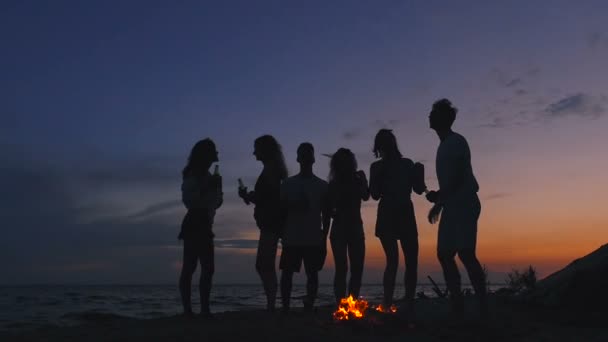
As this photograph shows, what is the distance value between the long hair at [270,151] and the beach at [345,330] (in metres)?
1.91

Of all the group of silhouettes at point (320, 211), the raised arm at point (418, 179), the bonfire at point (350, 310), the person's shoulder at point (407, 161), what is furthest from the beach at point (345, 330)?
the person's shoulder at point (407, 161)

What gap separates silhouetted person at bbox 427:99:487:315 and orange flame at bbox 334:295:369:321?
1.07m

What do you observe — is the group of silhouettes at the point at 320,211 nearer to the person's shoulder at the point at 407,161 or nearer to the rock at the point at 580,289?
the person's shoulder at the point at 407,161

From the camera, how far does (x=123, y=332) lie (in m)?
5.98

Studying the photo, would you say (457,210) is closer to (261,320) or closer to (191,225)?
(261,320)

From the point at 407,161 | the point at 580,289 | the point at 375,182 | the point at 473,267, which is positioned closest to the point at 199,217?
the point at 375,182

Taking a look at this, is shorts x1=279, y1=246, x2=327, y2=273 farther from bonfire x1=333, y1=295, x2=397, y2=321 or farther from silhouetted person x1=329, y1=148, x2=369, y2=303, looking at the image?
bonfire x1=333, y1=295, x2=397, y2=321

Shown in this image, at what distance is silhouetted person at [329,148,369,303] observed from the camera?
7465mm

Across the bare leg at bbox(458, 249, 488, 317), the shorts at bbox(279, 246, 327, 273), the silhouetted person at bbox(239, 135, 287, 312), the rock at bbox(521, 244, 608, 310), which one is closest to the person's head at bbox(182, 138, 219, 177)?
the silhouetted person at bbox(239, 135, 287, 312)

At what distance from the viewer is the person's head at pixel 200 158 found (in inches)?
275

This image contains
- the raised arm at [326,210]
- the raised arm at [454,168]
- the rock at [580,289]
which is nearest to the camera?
the raised arm at [454,168]

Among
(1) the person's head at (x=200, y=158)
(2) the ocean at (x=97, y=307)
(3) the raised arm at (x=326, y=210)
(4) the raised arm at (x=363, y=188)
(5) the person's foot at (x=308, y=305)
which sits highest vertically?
(1) the person's head at (x=200, y=158)

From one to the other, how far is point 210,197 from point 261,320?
64.6 inches

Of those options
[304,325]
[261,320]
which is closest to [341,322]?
[304,325]
